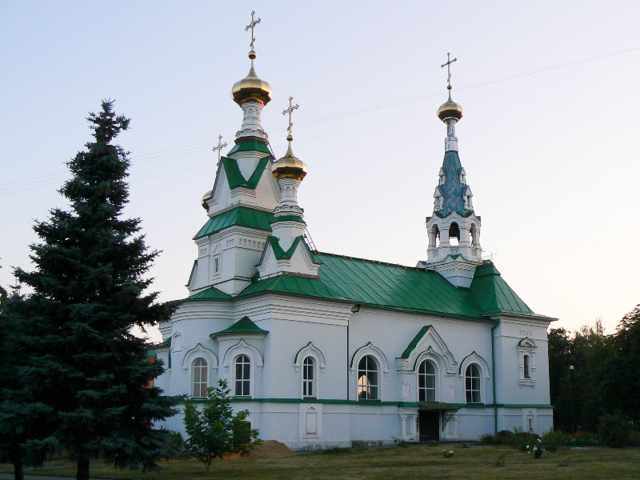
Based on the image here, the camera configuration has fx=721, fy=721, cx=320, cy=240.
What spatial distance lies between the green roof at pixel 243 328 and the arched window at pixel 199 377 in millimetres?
1207

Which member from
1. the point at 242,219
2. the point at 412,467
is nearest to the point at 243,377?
the point at 242,219

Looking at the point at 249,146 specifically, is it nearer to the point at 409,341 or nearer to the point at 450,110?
the point at 409,341

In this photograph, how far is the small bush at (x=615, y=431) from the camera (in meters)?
24.3

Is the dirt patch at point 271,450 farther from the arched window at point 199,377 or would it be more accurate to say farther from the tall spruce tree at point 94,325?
the tall spruce tree at point 94,325

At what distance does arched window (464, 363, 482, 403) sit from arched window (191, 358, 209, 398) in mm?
11735

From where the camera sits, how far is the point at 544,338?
34344mm

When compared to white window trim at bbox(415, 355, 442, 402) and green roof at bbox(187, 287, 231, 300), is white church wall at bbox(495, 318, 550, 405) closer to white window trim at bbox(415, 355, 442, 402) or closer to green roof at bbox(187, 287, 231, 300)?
white window trim at bbox(415, 355, 442, 402)

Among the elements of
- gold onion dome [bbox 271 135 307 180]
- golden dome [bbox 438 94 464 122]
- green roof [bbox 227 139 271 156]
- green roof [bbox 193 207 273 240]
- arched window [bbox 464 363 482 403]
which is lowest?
arched window [bbox 464 363 482 403]

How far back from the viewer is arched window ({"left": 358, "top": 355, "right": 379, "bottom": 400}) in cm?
2773

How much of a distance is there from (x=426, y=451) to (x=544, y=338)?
41.8 feet

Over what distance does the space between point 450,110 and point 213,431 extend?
2612 centimetres

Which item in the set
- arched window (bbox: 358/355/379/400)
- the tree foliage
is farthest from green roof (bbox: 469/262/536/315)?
the tree foliage

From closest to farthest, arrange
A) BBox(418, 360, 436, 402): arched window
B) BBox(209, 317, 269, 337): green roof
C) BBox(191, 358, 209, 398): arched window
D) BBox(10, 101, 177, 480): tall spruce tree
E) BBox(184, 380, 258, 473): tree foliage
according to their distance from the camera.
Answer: BBox(10, 101, 177, 480): tall spruce tree, BBox(184, 380, 258, 473): tree foliage, BBox(209, 317, 269, 337): green roof, BBox(191, 358, 209, 398): arched window, BBox(418, 360, 436, 402): arched window

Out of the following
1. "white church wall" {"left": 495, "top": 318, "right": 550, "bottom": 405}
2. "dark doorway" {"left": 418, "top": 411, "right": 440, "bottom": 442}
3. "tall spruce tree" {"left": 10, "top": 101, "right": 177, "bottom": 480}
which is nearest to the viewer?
"tall spruce tree" {"left": 10, "top": 101, "right": 177, "bottom": 480}
